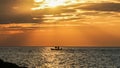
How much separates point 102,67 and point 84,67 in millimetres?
5034

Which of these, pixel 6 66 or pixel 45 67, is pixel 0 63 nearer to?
pixel 6 66

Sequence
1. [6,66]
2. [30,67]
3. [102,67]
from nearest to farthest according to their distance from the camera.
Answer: [6,66] < [30,67] < [102,67]

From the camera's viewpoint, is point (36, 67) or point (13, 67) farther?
point (36, 67)

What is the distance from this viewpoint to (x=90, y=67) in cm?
9119

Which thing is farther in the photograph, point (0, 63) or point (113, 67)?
point (113, 67)

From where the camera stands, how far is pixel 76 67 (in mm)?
91062

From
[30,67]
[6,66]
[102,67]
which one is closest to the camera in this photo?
[6,66]

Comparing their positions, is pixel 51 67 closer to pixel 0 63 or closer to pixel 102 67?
pixel 102 67

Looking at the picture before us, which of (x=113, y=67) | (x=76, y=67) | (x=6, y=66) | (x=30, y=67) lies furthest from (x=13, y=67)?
(x=113, y=67)

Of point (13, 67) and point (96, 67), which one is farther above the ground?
point (13, 67)

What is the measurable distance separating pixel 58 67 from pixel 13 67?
3062 cm

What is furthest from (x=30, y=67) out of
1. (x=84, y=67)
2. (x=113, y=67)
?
(x=113, y=67)

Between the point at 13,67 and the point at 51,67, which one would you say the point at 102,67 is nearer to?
the point at 51,67

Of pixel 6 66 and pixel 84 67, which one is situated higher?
pixel 6 66
